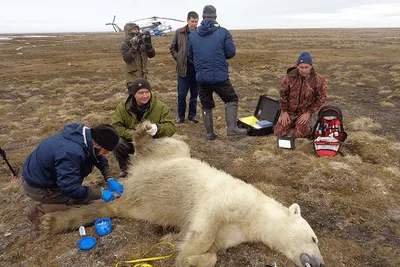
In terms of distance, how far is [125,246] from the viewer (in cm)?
363

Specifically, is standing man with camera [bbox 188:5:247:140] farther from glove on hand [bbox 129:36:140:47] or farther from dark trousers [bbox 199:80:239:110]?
glove on hand [bbox 129:36:140:47]

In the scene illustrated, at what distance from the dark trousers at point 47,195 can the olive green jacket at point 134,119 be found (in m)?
1.32

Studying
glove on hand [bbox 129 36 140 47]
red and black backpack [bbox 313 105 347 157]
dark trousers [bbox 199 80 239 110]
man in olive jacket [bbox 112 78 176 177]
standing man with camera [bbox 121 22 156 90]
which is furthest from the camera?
standing man with camera [bbox 121 22 156 90]

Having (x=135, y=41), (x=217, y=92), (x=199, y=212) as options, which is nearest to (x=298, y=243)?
(x=199, y=212)

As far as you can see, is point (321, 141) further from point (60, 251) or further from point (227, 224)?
point (60, 251)

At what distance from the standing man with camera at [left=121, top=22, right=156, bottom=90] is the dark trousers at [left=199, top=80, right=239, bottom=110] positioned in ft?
6.96

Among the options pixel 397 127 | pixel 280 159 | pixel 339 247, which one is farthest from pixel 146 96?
pixel 397 127

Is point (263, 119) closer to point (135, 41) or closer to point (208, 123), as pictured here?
point (208, 123)

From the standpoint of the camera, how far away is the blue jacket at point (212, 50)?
6219mm

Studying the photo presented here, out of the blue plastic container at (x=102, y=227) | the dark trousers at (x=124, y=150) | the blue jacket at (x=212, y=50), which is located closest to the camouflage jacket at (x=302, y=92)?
the blue jacket at (x=212, y=50)

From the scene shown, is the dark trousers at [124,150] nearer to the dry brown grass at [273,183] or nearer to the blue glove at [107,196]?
the dry brown grass at [273,183]

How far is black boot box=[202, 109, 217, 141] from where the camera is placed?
6.89 meters

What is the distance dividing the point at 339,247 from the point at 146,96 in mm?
3390

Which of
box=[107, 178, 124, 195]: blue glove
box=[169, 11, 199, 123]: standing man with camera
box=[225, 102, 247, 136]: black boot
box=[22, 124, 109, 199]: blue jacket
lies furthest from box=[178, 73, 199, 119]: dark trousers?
box=[22, 124, 109, 199]: blue jacket
